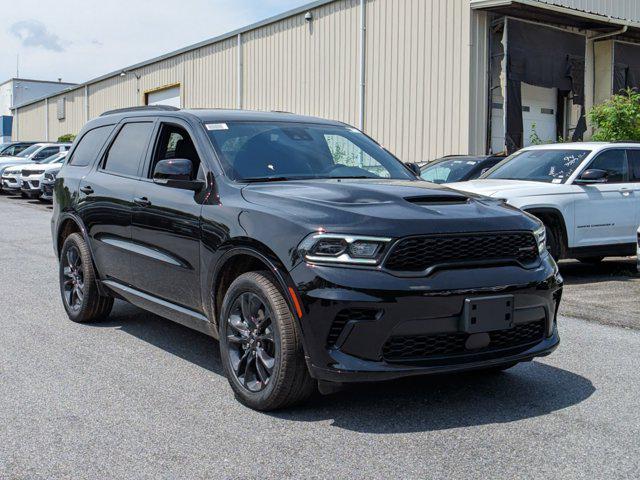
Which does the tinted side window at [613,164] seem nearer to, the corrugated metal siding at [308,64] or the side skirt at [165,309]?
the side skirt at [165,309]

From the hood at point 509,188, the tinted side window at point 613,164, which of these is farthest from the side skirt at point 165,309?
the tinted side window at point 613,164

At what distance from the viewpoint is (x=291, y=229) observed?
4.26m

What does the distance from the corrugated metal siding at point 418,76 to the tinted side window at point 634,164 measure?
7623mm

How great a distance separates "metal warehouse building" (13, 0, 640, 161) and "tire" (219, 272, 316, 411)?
14256 millimetres

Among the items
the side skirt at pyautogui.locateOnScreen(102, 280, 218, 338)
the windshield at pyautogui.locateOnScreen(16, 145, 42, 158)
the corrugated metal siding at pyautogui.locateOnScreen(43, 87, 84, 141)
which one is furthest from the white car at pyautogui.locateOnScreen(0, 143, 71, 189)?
the side skirt at pyautogui.locateOnScreen(102, 280, 218, 338)

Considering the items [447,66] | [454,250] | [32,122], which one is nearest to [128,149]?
[454,250]

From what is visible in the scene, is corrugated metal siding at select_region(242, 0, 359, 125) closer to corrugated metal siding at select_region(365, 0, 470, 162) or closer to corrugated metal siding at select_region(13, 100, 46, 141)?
corrugated metal siding at select_region(365, 0, 470, 162)

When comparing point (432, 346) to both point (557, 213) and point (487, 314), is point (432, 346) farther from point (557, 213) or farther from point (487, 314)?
point (557, 213)

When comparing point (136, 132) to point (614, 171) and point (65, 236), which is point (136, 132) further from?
point (614, 171)

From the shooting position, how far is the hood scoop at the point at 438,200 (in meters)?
4.58

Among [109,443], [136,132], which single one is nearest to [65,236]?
[136,132]

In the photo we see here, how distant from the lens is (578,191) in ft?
32.0

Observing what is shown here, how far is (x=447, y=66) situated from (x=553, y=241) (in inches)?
385

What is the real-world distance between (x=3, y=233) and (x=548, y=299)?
12.3 m
